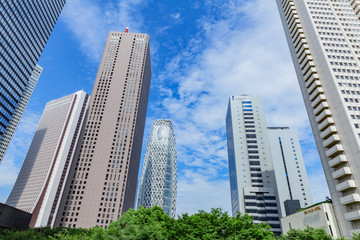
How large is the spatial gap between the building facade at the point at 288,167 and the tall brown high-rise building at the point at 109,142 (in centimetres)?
8111

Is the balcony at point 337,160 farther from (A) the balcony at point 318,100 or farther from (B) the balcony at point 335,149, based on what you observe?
(A) the balcony at point 318,100

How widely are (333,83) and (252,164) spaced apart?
7315 centimetres

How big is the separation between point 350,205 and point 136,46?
150461 mm

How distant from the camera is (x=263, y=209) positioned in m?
111

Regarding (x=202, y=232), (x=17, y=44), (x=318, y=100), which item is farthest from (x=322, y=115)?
(x=17, y=44)

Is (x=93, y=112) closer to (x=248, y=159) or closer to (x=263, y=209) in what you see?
(x=248, y=159)

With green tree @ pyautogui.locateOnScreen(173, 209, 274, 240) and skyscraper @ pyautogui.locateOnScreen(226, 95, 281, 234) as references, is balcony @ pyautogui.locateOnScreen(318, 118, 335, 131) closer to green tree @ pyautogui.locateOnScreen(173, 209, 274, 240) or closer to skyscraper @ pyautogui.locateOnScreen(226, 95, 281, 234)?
green tree @ pyautogui.locateOnScreen(173, 209, 274, 240)

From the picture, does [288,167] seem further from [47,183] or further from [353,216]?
[47,183]

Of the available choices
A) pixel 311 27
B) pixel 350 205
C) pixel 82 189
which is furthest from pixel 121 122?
pixel 350 205

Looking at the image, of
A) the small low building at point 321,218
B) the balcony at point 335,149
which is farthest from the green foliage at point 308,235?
the balcony at point 335,149

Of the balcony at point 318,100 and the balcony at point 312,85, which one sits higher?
the balcony at point 312,85

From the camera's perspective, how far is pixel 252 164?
126562 millimetres

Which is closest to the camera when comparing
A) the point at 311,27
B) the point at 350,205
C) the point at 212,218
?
the point at 212,218

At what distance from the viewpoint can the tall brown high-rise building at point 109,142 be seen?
12156cm
